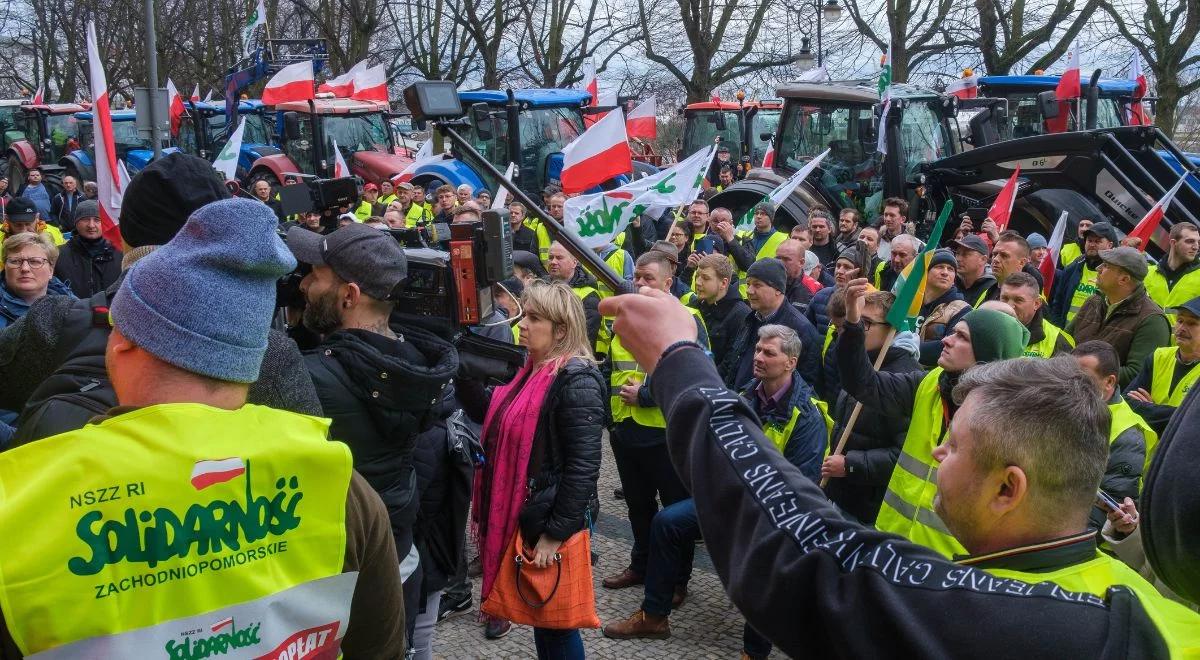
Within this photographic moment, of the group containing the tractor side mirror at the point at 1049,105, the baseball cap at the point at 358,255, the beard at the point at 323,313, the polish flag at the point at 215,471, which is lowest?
the beard at the point at 323,313

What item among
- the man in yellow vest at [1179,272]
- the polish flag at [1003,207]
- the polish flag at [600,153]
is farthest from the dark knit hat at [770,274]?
the polish flag at [1003,207]

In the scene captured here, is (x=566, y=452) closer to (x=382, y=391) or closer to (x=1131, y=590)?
(x=382, y=391)

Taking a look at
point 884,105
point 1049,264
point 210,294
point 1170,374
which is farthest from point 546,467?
point 884,105

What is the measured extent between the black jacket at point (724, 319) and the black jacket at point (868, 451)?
1.84 m

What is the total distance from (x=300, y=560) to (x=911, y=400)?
3.09 metres

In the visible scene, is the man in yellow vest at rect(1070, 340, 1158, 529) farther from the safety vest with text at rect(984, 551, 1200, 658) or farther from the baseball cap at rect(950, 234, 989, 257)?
the baseball cap at rect(950, 234, 989, 257)

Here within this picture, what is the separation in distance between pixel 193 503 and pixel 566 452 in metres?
2.58

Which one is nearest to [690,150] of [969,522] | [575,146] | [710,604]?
[575,146]

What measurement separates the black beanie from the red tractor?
1514 cm

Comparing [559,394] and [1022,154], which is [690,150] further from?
[559,394]

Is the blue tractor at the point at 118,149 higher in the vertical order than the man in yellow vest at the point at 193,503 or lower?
lower

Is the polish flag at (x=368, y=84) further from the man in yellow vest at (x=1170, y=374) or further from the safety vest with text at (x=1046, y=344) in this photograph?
the man in yellow vest at (x=1170, y=374)

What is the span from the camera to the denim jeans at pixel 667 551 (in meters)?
5.03

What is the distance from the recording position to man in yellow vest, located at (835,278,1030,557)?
12.1 feet
